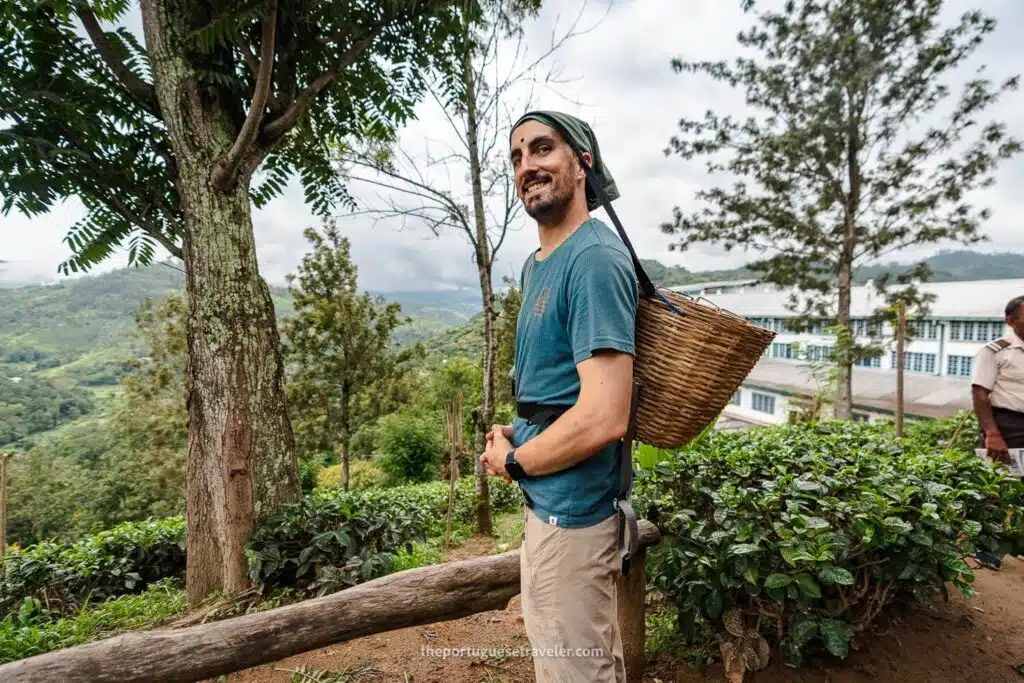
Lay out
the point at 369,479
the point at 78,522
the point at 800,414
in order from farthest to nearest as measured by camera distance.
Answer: the point at 78,522, the point at 369,479, the point at 800,414

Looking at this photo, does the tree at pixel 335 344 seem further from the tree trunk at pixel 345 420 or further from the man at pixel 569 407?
the man at pixel 569 407

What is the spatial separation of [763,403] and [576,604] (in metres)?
29.4

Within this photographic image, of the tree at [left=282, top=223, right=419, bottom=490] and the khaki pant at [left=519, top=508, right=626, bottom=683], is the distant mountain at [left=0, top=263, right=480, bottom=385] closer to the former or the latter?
the tree at [left=282, top=223, right=419, bottom=490]

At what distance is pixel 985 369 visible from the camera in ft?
11.3

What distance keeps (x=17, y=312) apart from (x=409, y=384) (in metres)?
38.5

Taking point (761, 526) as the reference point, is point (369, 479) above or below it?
below

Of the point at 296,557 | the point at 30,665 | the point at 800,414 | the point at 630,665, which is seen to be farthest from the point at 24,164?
the point at 800,414

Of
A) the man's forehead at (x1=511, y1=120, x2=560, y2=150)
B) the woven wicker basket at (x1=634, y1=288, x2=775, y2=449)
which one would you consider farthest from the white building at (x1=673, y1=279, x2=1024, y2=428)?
the man's forehead at (x1=511, y1=120, x2=560, y2=150)

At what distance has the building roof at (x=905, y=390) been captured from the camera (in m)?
16.1

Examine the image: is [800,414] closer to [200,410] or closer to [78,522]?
[200,410]

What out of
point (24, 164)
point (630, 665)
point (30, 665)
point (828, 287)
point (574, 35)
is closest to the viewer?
point (30, 665)

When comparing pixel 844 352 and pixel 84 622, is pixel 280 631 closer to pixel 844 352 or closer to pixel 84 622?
pixel 84 622

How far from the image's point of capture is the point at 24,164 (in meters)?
3.34

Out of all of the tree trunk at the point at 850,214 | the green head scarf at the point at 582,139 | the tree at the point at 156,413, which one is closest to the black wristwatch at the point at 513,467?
the green head scarf at the point at 582,139
